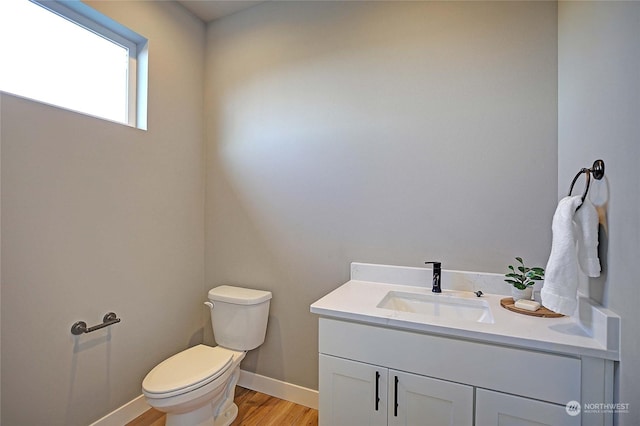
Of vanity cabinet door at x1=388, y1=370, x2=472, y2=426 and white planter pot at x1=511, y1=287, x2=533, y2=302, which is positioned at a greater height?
white planter pot at x1=511, y1=287, x2=533, y2=302

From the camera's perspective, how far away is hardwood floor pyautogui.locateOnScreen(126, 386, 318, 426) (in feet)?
5.69

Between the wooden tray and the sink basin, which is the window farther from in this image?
the wooden tray

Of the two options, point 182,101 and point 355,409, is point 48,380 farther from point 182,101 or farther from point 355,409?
point 182,101

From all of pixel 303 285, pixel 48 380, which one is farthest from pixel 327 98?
pixel 48 380

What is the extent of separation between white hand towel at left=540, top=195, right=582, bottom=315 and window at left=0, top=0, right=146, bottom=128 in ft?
7.34

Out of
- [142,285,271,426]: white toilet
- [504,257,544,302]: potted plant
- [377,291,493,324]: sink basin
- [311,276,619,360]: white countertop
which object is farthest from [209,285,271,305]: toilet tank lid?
[504,257,544,302]: potted plant

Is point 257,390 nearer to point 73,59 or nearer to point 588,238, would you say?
point 588,238

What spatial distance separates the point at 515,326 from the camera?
108 cm

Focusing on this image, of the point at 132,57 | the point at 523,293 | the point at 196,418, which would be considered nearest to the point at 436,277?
the point at 523,293

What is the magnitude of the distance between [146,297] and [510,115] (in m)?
2.34

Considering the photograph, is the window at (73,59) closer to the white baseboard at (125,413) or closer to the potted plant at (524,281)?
the white baseboard at (125,413)

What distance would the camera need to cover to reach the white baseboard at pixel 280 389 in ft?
6.18

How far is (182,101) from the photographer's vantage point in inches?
82.2

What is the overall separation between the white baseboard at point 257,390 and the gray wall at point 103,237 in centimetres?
6
